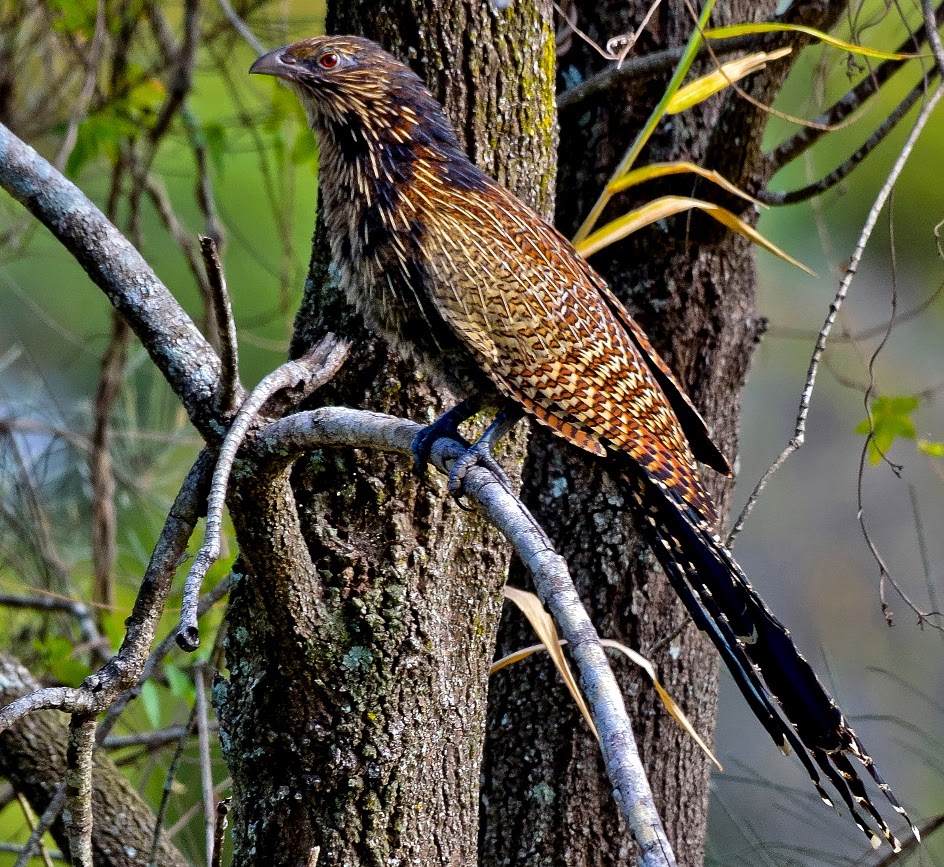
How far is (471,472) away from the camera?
1.56 m

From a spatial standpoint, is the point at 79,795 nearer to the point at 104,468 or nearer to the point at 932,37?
the point at 932,37

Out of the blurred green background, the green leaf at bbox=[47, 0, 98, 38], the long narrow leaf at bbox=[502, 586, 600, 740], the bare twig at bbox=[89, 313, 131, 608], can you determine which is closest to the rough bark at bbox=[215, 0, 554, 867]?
the long narrow leaf at bbox=[502, 586, 600, 740]

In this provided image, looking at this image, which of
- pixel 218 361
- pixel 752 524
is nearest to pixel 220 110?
pixel 752 524

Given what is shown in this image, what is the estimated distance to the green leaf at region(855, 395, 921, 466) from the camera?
229cm

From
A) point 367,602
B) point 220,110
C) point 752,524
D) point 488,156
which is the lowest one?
point 367,602

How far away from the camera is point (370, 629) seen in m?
1.80

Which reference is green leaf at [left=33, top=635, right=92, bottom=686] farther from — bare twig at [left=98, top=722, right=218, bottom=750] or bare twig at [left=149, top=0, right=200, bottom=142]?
bare twig at [left=149, top=0, right=200, bottom=142]

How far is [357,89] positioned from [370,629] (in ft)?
3.27

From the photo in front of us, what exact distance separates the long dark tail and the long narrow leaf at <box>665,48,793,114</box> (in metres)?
0.81

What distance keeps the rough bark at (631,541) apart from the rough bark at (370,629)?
0.63 metres

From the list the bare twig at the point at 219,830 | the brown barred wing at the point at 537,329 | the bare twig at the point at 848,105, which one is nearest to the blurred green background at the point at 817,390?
Answer: the bare twig at the point at 848,105

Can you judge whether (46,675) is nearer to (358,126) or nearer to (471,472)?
(358,126)

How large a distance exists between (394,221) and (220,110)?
15.1 feet

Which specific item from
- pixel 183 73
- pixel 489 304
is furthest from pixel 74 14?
pixel 489 304
